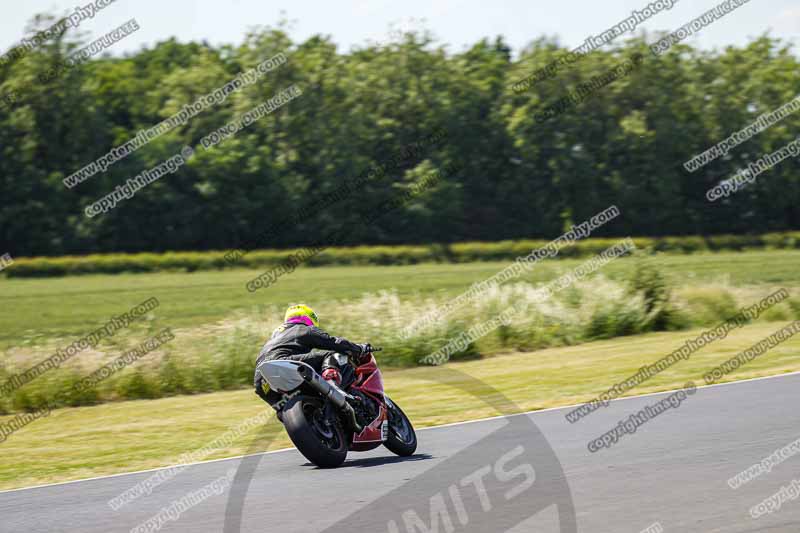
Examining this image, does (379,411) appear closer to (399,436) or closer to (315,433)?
(399,436)

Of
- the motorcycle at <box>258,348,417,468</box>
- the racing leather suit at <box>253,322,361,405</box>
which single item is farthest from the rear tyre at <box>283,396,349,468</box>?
the racing leather suit at <box>253,322,361,405</box>

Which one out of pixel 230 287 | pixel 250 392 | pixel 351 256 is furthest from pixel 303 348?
pixel 351 256

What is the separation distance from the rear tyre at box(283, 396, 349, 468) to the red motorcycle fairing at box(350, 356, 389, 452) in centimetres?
16

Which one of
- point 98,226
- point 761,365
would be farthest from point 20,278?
point 761,365

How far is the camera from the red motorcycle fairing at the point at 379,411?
33.9 ft

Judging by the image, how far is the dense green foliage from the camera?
72.1 meters

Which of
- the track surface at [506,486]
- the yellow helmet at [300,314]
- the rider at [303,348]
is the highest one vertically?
the yellow helmet at [300,314]

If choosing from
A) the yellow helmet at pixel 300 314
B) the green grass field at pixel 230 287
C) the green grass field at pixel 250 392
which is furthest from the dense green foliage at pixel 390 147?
the yellow helmet at pixel 300 314

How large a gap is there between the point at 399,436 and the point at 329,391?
111 cm

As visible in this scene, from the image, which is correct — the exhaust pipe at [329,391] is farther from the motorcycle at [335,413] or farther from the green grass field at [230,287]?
the green grass field at [230,287]

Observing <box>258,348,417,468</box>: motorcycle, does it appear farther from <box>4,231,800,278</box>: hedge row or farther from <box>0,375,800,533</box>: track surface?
<box>4,231,800,278</box>: hedge row

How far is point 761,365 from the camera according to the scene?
17734 mm

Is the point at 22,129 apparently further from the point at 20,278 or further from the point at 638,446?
the point at 638,446

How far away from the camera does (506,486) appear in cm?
873
